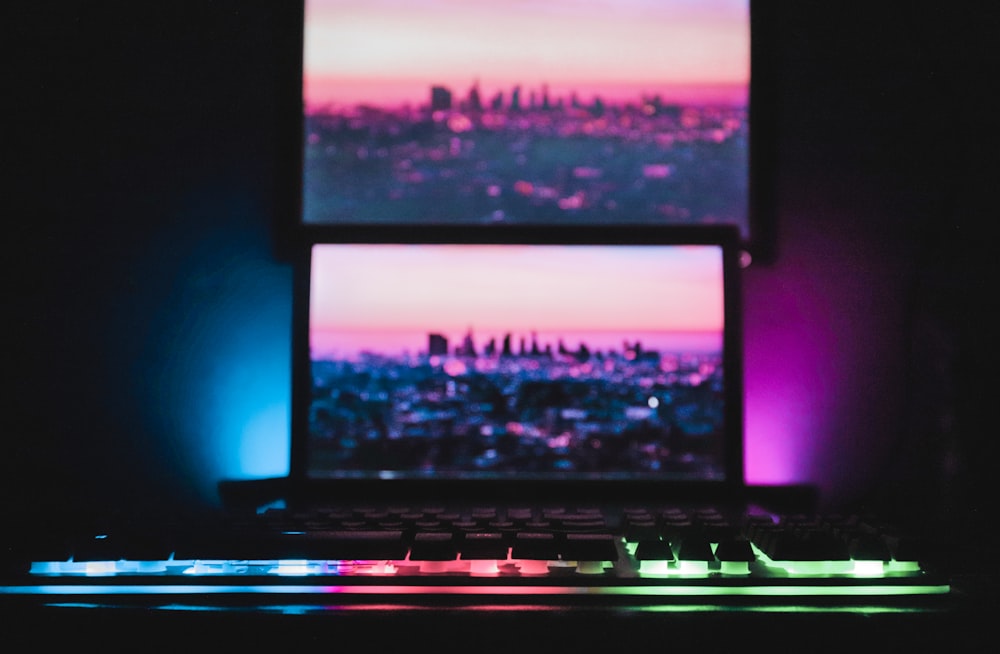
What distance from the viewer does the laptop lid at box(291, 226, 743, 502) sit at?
1071mm

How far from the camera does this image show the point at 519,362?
1088 mm

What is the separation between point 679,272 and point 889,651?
614 millimetres

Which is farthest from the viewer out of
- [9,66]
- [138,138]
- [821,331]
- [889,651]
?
[821,331]

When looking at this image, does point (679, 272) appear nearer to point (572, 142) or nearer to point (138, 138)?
point (572, 142)

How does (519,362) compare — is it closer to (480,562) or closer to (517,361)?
(517,361)

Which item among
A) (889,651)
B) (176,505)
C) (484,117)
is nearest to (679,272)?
(484,117)

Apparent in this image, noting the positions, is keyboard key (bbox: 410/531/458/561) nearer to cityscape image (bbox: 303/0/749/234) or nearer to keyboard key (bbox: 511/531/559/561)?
keyboard key (bbox: 511/531/559/561)

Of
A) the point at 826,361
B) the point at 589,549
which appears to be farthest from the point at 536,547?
the point at 826,361

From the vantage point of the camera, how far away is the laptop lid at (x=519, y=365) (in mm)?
1071

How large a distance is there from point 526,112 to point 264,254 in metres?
0.47

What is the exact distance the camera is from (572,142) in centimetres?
121

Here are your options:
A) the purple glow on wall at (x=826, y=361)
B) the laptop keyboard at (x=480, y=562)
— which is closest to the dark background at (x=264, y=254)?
the purple glow on wall at (x=826, y=361)

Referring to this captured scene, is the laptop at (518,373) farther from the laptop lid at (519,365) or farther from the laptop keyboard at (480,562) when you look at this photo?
the laptop keyboard at (480,562)

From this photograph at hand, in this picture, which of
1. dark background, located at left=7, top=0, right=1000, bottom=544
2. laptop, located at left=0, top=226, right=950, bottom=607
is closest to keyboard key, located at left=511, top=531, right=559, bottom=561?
laptop, located at left=0, top=226, right=950, bottom=607
